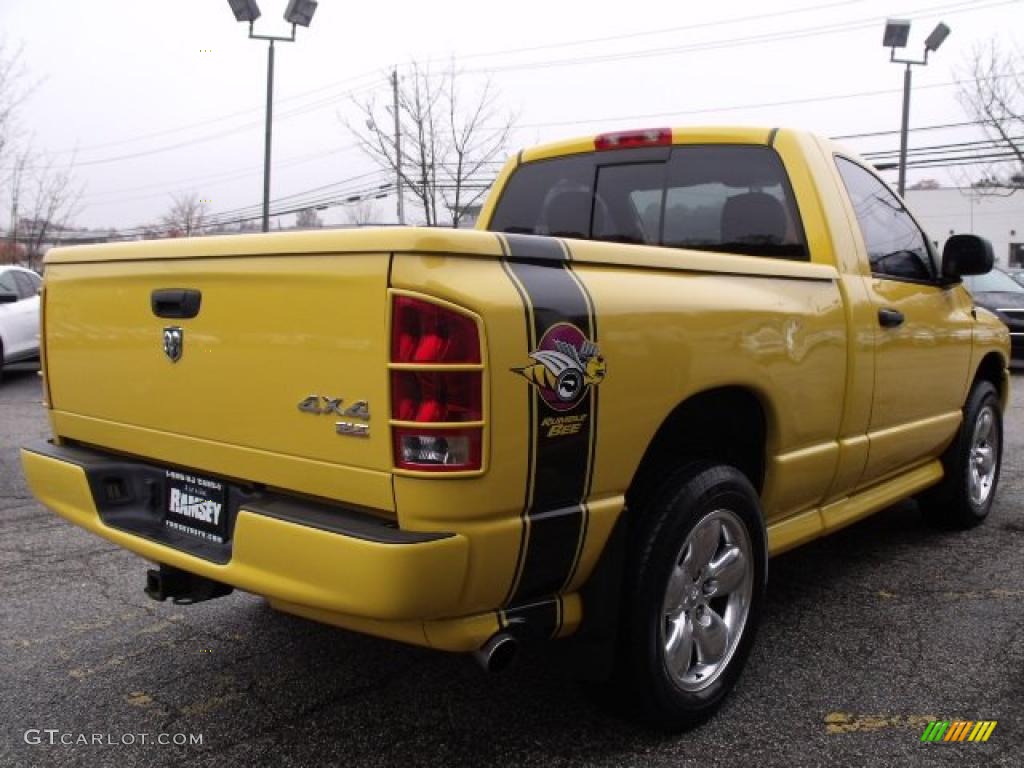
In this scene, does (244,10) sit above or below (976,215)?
below

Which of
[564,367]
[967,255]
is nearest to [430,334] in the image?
[564,367]

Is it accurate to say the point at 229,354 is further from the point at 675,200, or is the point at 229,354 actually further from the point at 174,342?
the point at 675,200

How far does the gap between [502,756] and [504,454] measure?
108cm

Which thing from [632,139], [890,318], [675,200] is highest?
[632,139]

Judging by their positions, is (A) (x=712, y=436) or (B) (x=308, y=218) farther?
(B) (x=308, y=218)

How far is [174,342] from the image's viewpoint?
269cm

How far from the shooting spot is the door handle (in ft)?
12.3

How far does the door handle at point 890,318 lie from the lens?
3.73 meters

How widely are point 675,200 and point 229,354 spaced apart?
2.19m

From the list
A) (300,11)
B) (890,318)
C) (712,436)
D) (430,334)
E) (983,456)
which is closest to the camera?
(430,334)

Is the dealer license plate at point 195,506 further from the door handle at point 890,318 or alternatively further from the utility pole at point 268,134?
the utility pole at point 268,134

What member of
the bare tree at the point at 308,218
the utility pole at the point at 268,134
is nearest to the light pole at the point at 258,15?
the utility pole at the point at 268,134

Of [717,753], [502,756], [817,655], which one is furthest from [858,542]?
[502,756]

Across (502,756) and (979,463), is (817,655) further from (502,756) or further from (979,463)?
(979,463)
